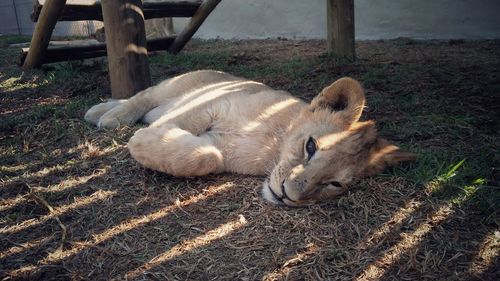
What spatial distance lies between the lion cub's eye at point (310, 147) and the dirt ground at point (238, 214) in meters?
0.35

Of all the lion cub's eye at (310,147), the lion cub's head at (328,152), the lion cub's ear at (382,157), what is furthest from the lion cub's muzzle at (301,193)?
the lion cub's ear at (382,157)

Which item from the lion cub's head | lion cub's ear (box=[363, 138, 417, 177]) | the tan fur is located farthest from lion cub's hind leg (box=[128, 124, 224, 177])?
lion cub's ear (box=[363, 138, 417, 177])

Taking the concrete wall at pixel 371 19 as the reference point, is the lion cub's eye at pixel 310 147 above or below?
below

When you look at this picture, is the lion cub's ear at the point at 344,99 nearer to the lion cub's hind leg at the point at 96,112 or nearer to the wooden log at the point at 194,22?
the lion cub's hind leg at the point at 96,112

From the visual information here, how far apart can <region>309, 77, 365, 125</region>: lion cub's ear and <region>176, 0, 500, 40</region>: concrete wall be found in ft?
21.8

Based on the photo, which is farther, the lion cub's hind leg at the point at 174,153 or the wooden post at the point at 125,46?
the wooden post at the point at 125,46

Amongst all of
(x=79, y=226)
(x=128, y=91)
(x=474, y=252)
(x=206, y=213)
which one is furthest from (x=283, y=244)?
(x=128, y=91)

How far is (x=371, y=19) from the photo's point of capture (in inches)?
357

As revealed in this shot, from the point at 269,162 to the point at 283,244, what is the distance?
2.75 feet

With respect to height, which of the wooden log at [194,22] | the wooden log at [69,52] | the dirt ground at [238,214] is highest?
the wooden log at [194,22]

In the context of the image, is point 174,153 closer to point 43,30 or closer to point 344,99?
point 344,99

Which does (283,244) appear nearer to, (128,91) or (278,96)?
(278,96)

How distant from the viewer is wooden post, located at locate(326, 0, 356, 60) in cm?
593

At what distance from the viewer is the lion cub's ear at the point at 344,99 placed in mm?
2748
